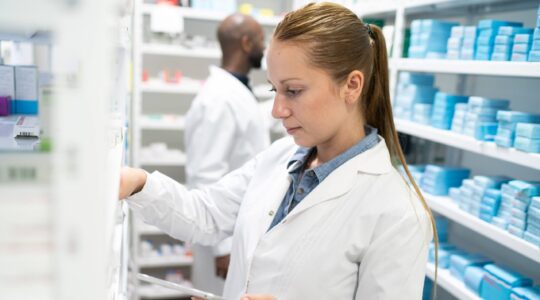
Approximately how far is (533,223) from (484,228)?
0.83 ft

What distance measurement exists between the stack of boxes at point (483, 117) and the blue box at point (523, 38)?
31 centimetres

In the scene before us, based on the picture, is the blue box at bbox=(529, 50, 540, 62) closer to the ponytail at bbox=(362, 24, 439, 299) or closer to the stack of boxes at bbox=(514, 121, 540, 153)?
the stack of boxes at bbox=(514, 121, 540, 153)

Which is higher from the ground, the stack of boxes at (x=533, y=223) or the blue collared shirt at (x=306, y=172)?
the blue collared shirt at (x=306, y=172)

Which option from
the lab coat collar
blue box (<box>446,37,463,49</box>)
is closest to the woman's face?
the lab coat collar

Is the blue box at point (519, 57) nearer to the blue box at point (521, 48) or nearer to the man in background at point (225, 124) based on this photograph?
the blue box at point (521, 48)

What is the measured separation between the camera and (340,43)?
3.85 ft

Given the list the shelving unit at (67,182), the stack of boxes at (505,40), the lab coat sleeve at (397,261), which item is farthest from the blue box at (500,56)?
the shelving unit at (67,182)

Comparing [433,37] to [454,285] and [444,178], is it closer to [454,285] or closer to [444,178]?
[444,178]

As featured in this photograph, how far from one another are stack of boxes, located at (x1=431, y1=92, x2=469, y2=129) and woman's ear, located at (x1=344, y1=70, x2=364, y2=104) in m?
1.30

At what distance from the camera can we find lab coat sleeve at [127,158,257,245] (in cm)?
125

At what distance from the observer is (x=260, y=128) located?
2.70m

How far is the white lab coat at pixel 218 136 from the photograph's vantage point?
255cm

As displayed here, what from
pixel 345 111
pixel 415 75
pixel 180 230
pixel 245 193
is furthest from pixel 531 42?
pixel 180 230

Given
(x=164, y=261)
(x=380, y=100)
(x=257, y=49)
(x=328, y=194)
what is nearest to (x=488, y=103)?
(x=380, y=100)
